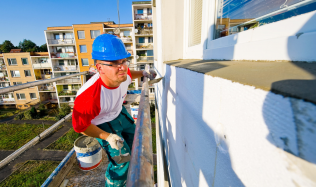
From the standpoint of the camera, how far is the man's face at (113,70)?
2064mm

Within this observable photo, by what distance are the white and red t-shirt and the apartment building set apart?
23396 millimetres

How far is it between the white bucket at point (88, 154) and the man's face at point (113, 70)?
2.23 m

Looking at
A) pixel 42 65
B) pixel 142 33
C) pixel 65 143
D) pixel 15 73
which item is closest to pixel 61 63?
pixel 42 65

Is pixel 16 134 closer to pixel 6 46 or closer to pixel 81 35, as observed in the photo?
pixel 81 35

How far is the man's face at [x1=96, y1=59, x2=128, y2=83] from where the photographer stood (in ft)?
6.77

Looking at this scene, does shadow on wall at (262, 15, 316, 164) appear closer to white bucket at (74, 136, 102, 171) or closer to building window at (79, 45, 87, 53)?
white bucket at (74, 136, 102, 171)

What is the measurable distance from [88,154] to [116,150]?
1.72 meters

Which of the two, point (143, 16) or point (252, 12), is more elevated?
point (143, 16)

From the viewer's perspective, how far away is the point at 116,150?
7.08 ft

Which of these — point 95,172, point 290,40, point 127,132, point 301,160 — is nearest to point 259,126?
point 301,160

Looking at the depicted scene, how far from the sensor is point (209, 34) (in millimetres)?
1418

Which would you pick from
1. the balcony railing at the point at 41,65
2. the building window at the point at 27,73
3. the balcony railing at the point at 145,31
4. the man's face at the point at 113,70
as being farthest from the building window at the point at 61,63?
the man's face at the point at 113,70

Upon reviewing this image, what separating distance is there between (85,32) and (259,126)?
105ft

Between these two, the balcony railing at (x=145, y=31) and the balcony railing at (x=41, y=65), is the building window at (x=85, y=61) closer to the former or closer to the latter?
the balcony railing at (x=41, y=65)
